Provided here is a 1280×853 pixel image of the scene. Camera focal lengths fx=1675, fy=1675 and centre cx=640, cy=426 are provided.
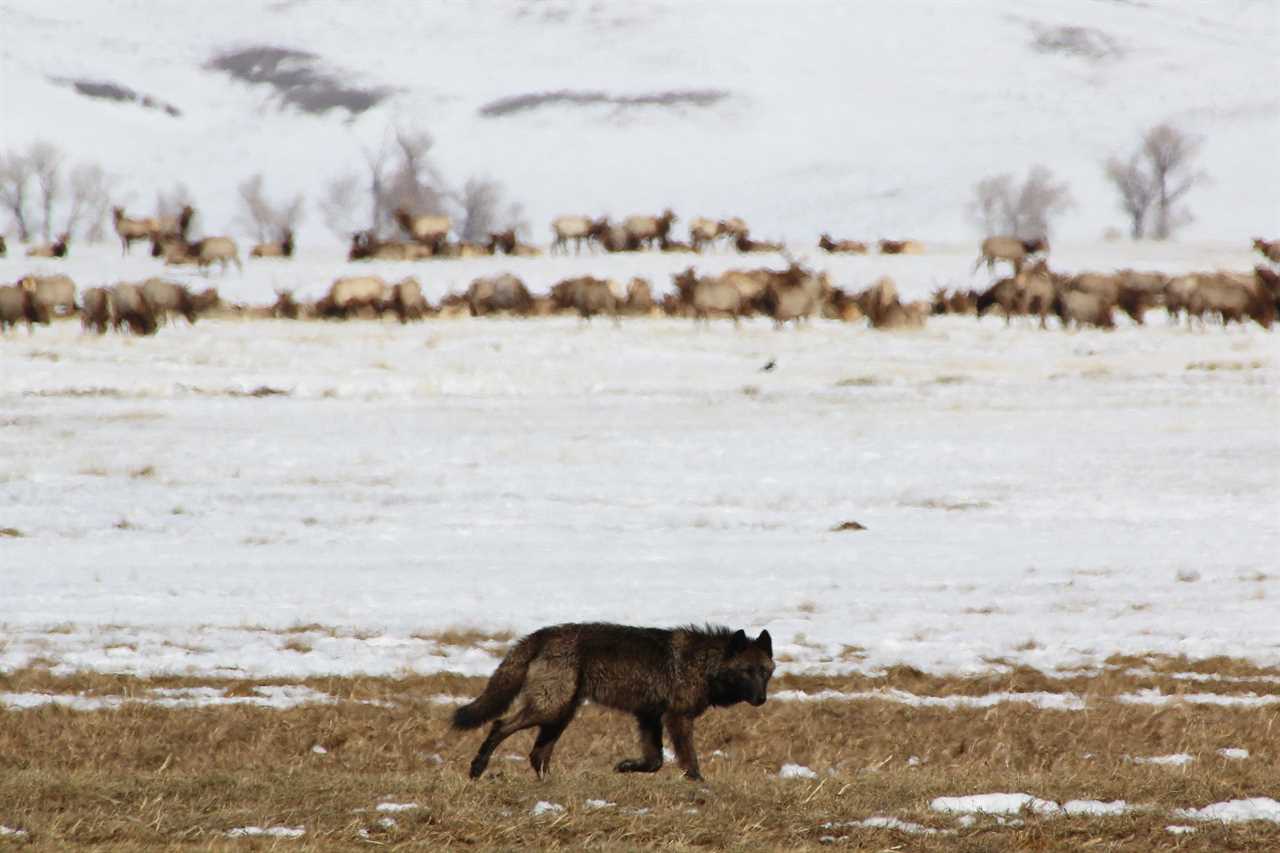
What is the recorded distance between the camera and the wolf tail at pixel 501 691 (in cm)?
920

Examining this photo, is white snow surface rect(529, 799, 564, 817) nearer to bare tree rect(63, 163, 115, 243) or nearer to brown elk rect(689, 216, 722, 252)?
brown elk rect(689, 216, 722, 252)

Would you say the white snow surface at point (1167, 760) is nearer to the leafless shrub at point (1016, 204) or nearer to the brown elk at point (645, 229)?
the brown elk at point (645, 229)

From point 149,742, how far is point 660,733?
12.6 feet

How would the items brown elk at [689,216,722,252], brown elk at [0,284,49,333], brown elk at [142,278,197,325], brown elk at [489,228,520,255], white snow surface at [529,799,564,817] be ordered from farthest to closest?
brown elk at [689,216,722,252] < brown elk at [489,228,520,255] < brown elk at [142,278,197,325] < brown elk at [0,284,49,333] < white snow surface at [529,799,564,817]

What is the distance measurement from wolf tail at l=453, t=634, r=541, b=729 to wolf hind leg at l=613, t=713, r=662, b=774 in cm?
72

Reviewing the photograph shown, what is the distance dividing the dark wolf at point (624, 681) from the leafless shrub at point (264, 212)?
12564 centimetres

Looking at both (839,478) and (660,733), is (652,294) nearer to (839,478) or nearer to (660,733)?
(839,478)

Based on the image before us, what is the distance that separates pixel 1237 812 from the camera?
28.6ft

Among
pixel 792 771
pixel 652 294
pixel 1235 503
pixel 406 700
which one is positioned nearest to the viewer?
pixel 792 771

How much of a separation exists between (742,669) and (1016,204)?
483 feet

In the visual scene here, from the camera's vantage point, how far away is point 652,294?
52875 millimetres

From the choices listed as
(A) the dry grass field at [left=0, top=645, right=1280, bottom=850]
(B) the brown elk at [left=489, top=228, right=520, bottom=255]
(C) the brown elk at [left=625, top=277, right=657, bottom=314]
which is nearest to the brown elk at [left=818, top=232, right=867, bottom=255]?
(B) the brown elk at [left=489, top=228, right=520, bottom=255]

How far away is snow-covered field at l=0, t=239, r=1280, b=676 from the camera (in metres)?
16.3

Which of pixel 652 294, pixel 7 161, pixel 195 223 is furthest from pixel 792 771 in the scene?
pixel 7 161
